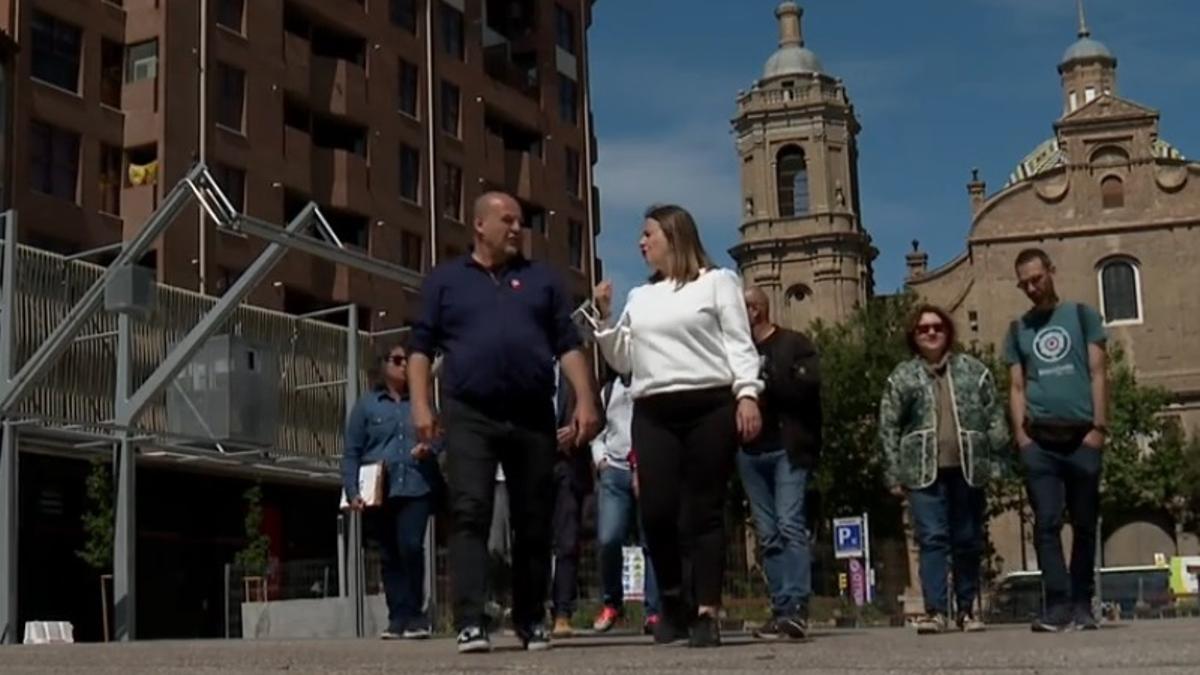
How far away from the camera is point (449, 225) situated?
4416cm

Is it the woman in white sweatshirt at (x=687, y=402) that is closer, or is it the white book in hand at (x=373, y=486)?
the woman in white sweatshirt at (x=687, y=402)

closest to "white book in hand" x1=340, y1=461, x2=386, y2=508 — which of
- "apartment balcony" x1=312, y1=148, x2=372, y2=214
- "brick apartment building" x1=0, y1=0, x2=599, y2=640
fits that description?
"brick apartment building" x1=0, y1=0, x2=599, y2=640

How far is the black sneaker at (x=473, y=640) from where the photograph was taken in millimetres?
7254

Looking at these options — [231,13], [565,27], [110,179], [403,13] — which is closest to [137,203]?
[110,179]

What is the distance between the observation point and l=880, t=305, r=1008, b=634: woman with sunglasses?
9711mm

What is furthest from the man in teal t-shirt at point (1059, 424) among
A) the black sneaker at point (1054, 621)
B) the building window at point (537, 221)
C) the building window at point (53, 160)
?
the building window at point (537, 221)

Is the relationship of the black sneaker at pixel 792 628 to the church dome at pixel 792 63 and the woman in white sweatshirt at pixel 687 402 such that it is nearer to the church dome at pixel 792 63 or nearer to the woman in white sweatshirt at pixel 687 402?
the woman in white sweatshirt at pixel 687 402

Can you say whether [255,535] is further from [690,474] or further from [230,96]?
[690,474]

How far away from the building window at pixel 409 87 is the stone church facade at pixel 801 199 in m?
27.5

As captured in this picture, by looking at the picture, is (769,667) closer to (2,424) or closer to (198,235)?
(2,424)

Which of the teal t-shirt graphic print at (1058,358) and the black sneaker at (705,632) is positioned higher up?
the teal t-shirt graphic print at (1058,358)

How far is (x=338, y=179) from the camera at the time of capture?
40.1m

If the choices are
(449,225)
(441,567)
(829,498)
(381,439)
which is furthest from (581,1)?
(381,439)

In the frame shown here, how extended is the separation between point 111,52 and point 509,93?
14583mm
